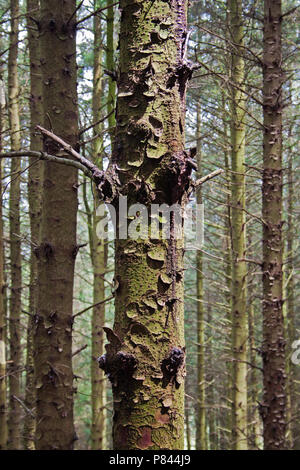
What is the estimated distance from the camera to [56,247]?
9.64 feet

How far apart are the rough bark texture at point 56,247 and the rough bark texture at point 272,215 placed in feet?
6.82

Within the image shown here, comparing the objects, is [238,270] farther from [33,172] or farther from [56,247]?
[56,247]

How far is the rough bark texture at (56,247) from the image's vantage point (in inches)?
115

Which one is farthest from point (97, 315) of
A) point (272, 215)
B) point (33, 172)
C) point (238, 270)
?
point (272, 215)

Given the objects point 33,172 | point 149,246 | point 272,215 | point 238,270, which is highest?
point 33,172

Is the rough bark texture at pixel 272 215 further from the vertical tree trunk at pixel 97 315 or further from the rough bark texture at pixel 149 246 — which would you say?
the rough bark texture at pixel 149 246

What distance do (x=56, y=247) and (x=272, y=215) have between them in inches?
89.3

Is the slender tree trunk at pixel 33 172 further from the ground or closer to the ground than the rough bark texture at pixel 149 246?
further from the ground

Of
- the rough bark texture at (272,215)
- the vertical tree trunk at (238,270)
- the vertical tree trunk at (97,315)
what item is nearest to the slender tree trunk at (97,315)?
the vertical tree trunk at (97,315)

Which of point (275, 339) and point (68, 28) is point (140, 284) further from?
point (275, 339)

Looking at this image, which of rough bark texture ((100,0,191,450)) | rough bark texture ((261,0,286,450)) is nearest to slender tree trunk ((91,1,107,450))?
rough bark texture ((261,0,286,450))

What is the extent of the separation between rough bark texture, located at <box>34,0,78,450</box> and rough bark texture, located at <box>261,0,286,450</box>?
2080 mm

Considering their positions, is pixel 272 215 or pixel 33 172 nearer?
pixel 272 215
